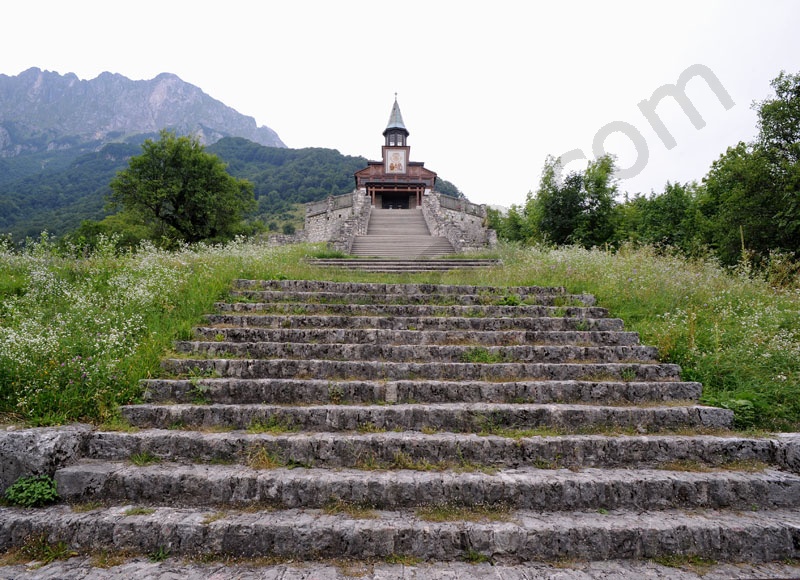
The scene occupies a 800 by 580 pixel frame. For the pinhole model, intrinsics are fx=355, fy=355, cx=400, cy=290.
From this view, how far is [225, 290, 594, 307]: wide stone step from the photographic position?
698 centimetres

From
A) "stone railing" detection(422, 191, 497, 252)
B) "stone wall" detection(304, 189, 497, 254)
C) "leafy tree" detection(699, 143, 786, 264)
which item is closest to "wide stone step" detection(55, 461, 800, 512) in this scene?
"stone wall" detection(304, 189, 497, 254)

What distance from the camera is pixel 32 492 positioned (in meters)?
3.33

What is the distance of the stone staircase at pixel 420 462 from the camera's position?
3049 mm

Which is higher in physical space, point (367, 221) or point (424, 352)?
point (367, 221)

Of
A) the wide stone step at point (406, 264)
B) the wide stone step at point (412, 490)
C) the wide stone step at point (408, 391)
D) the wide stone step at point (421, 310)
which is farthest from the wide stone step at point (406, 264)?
the wide stone step at point (412, 490)

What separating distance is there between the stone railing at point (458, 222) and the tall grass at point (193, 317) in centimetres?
848

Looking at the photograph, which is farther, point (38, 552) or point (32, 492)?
point (32, 492)

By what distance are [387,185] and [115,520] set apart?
3949 centimetres

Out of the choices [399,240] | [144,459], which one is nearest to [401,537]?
[144,459]

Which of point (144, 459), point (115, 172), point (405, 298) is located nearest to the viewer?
point (144, 459)

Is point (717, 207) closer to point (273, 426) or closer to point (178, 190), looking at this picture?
point (273, 426)

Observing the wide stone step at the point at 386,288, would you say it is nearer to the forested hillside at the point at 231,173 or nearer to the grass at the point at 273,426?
the grass at the point at 273,426

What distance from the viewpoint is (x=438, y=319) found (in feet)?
20.4

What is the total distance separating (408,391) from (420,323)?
69.0 inches
